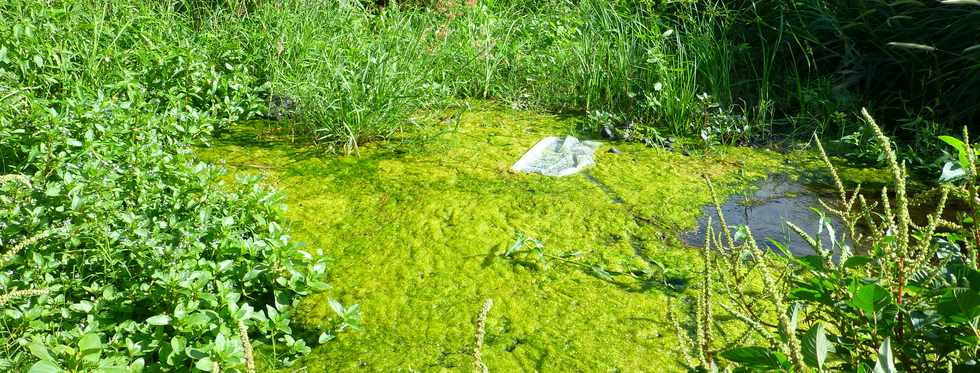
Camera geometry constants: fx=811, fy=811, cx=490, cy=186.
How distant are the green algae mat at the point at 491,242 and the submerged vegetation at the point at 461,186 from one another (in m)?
0.01

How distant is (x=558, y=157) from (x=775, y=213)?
107cm

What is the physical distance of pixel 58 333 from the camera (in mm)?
2201

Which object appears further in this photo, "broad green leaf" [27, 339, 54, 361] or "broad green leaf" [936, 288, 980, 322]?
"broad green leaf" [27, 339, 54, 361]

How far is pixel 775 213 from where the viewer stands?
3.62 m

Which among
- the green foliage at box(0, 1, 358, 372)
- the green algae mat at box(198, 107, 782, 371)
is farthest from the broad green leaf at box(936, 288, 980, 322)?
the green foliage at box(0, 1, 358, 372)

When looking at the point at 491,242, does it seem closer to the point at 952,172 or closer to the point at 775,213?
the point at 775,213

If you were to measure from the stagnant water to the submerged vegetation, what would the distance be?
8cm

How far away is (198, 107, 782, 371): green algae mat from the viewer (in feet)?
7.97

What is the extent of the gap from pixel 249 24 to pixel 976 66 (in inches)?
164

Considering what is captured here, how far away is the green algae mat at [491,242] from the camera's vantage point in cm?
243

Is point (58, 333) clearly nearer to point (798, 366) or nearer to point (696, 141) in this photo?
point (798, 366)

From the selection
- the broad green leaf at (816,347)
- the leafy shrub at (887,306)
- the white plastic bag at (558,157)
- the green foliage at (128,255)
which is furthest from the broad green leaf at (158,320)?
the white plastic bag at (558,157)

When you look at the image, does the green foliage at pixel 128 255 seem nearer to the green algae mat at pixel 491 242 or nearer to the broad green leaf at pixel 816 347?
the green algae mat at pixel 491 242

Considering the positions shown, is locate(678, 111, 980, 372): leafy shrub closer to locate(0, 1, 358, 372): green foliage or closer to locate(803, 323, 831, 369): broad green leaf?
locate(803, 323, 831, 369): broad green leaf
